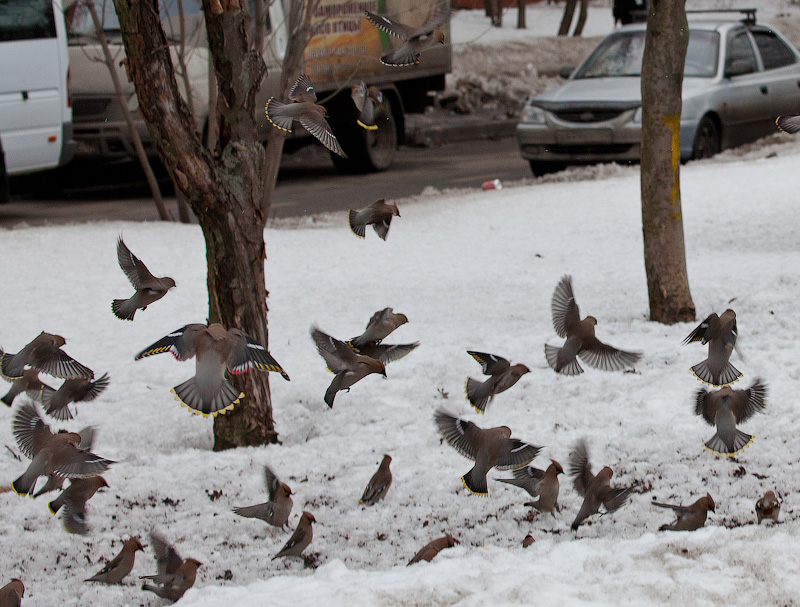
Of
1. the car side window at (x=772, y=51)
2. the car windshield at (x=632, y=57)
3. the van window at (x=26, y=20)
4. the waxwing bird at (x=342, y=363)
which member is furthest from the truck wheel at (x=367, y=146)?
the waxwing bird at (x=342, y=363)

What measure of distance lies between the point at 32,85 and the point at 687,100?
261 inches

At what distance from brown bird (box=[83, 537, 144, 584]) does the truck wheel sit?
10.5 m

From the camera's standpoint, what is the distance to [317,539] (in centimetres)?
367

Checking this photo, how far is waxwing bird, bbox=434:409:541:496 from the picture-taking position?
3523 millimetres

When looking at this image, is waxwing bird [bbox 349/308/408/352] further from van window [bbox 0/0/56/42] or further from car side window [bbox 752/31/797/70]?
car side window [bbox 752/31/797/70]

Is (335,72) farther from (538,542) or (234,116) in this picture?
(538,542)

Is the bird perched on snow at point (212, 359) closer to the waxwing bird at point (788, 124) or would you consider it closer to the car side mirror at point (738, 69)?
the waxwing bird at point (788, 124)

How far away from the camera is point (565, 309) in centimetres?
418

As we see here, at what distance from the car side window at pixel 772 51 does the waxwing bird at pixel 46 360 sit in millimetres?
10545

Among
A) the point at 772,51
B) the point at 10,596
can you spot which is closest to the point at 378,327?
the point at 10,596

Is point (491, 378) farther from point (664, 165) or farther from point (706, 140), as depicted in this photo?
point (706, 140)

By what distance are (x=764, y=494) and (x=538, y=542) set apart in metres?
0.85

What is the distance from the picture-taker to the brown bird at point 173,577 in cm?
320

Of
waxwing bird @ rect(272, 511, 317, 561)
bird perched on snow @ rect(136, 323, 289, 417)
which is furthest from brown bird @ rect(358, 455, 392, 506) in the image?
bird perched on snow @ rect(136, 323, 289, 417)
